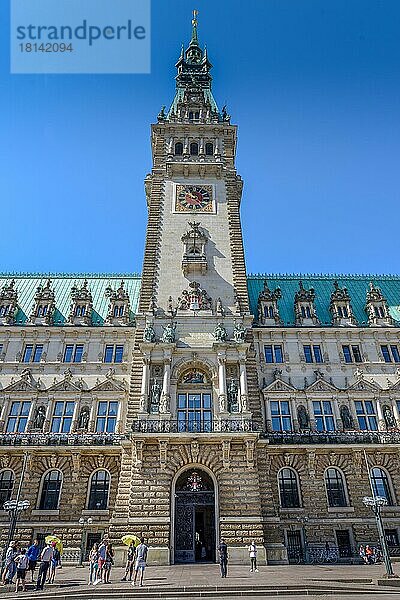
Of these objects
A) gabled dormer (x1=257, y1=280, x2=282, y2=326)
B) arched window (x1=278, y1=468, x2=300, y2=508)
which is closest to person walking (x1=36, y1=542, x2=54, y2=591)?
arched window (x1=278, y1=468, x2=300, y2=508)

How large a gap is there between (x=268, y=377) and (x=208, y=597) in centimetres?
2203

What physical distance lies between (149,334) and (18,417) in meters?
12.8

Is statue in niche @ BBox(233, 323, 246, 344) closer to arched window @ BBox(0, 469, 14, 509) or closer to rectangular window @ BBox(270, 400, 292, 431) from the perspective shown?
rectangular window @ BBox(270, 400, 292, 431)

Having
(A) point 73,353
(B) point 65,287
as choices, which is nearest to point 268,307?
(A) point 73,353

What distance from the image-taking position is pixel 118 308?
42.1m

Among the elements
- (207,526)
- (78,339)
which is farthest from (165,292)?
(207,526)

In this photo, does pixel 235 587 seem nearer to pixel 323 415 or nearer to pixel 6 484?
pixel 323 415

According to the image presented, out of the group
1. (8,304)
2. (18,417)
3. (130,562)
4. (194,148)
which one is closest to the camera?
(130,562)

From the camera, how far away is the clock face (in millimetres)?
44763

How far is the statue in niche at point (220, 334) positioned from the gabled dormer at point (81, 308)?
12.5m

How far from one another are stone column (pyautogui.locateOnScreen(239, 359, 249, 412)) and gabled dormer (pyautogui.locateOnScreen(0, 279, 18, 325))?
21.7 metres

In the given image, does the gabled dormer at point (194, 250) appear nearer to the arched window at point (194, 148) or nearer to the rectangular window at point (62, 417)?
the arched window at point (194, 148)

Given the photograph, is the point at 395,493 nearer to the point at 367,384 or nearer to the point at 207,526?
the point at 367,384

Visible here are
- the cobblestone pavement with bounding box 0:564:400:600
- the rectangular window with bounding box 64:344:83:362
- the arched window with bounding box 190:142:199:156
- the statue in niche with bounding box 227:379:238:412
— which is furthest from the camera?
the arched window with bounding box 190:142:199:156
